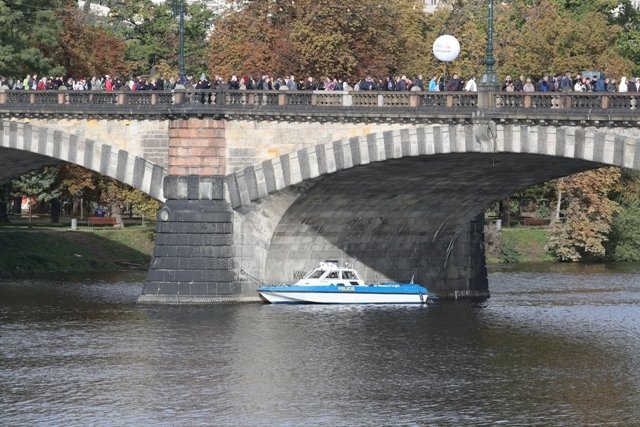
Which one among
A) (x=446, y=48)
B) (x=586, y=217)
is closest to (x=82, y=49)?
(x=586, y=217)

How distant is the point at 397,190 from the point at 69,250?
27.2m

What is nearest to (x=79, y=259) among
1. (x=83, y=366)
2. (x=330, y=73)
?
(x=330, y=73)

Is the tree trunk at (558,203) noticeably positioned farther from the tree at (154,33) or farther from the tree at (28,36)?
the tree at (28,36)

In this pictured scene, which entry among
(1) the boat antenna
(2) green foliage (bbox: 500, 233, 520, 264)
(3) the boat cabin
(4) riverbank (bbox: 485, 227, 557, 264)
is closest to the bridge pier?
(1) the boat antenna

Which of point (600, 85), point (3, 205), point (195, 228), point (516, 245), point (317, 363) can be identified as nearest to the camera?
point (317, 363)

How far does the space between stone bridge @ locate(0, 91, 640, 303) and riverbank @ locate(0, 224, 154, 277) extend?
14559 mm

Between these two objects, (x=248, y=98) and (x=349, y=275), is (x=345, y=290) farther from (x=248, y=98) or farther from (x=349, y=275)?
(x=248, y=98)

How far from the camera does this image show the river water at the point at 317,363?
46.6 meters

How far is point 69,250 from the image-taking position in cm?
9344

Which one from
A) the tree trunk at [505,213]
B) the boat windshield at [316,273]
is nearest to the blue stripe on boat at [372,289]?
the boat windshield at [316,273]

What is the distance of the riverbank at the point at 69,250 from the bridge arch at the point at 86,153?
15.9 meters

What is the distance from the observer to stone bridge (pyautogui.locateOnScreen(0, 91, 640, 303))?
6203 cm

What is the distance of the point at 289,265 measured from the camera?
71.9 meters

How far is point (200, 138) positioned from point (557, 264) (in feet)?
129
